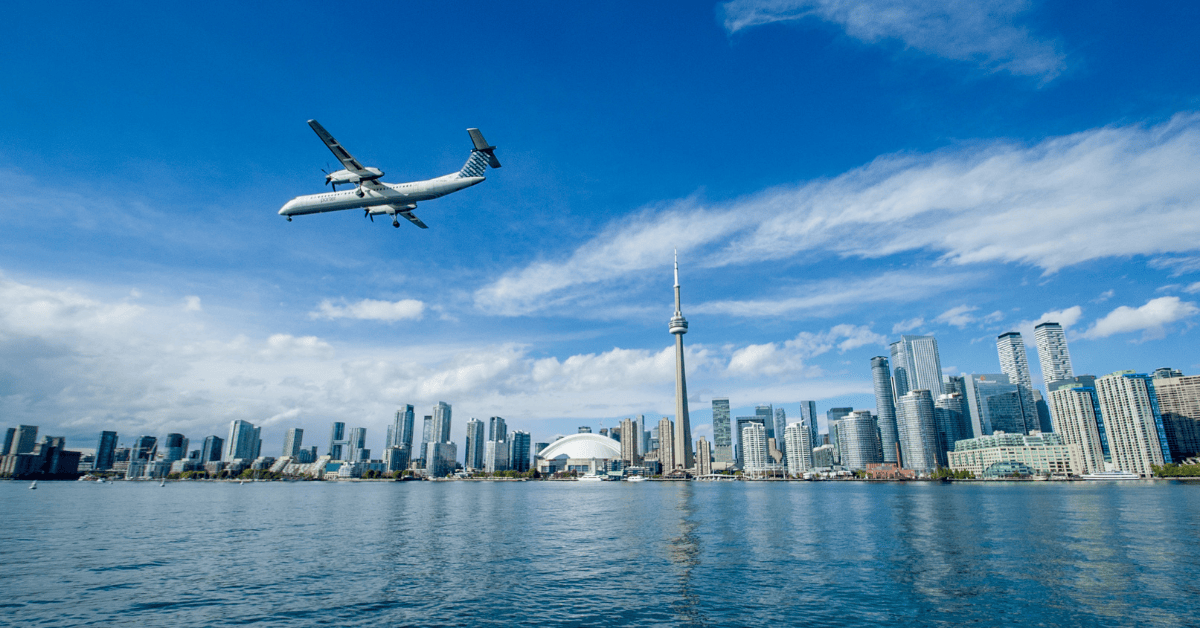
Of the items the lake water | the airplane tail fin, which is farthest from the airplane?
the lake water

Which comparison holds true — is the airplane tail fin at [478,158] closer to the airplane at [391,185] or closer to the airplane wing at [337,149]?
the airplane at [391,185]

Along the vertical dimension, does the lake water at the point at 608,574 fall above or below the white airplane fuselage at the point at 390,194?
below

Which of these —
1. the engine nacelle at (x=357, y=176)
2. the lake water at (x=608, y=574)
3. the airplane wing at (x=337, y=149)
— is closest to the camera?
the lake water at (x=608, y=574)

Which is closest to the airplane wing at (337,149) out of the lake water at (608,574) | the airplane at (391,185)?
the airplane at (391,185)

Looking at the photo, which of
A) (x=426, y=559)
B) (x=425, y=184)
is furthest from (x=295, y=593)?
(x=425, y=184)

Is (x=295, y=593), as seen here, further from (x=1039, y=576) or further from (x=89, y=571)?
(x=1039, y=576)

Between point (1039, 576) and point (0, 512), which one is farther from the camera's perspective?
point (0, 512)

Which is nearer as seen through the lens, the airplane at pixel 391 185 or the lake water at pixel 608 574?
the lake water at pixel 608 574
